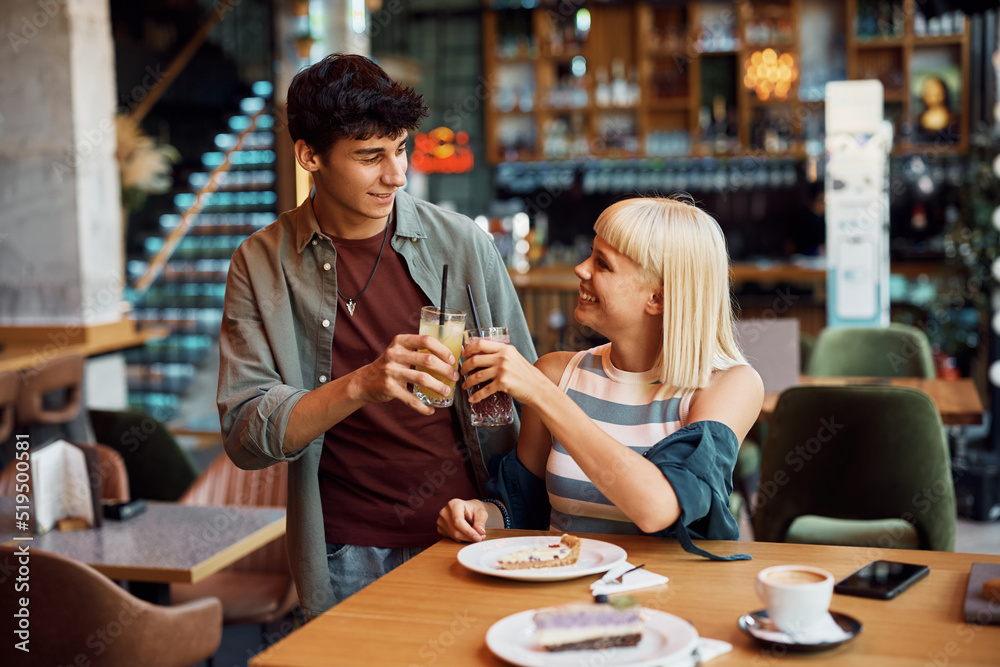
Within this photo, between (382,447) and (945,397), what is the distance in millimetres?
2630

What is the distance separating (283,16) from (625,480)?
7.77 m

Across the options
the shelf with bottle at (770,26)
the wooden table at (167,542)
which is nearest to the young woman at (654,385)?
the wooden table at (167,542)

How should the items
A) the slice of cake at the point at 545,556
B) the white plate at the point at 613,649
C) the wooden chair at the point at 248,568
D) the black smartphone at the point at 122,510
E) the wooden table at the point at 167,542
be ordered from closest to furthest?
1. the white plate at the point at 613,649
2. the slice of cake at the point at 545,556
3. the wooden table at the point at 167,542
4. the black smartphone at the point at 122,510
5. the wooden chair at the point at 248,568

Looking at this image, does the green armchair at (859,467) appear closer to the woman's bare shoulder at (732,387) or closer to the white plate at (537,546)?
the woman's bare shoulder at (732,387)

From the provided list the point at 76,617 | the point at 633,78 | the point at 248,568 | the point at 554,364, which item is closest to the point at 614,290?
the point at 554,364

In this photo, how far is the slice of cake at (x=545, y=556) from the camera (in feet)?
4.71

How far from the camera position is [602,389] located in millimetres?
1751

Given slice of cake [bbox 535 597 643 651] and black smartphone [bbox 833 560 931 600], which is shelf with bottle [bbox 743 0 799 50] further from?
slice of cake [bbox 535 597 643 651]

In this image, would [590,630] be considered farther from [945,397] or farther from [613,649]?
[945,397]

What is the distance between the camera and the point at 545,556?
1.46 metres

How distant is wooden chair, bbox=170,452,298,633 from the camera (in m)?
2.81

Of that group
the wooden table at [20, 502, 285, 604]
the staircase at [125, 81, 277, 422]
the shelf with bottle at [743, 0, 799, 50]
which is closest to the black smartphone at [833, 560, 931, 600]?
the wooden table at [20, 502, 285, 604]

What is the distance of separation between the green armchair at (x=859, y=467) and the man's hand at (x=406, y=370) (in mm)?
1613

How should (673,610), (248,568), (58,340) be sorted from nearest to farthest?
(673,610) < (248,568) < (58,340)
